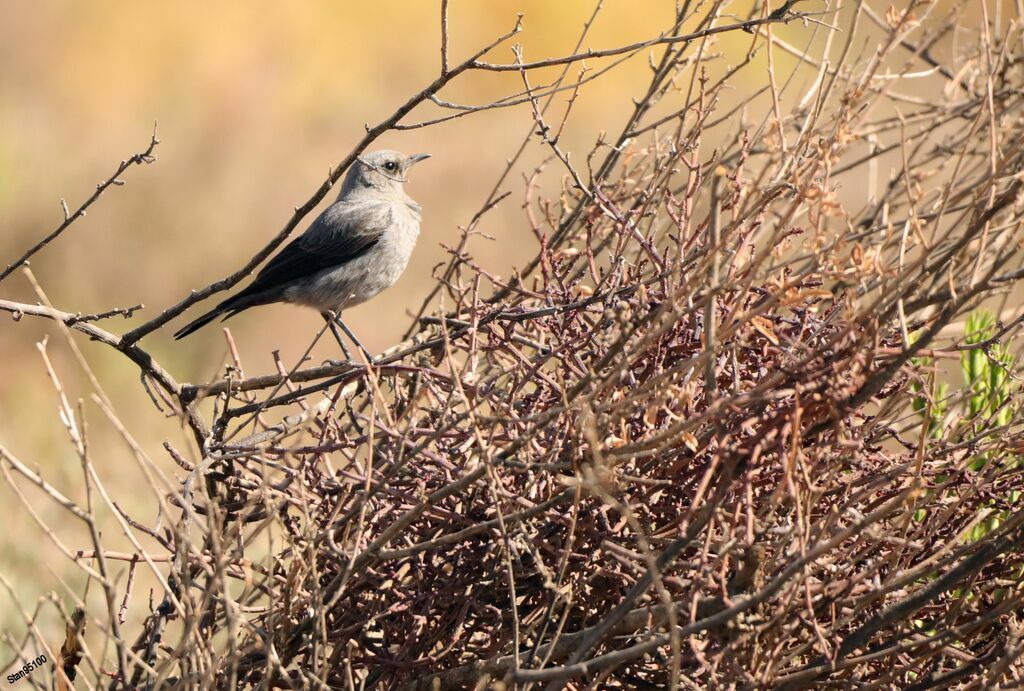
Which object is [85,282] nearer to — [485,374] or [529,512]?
[485,374]

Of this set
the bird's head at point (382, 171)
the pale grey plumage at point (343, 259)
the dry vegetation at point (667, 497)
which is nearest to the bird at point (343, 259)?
the pale grey plumage at point (343, 259)

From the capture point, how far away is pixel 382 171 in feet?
19.5

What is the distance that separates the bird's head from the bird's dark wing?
A: 0.86ft

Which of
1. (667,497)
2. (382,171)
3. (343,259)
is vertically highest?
(382,171)

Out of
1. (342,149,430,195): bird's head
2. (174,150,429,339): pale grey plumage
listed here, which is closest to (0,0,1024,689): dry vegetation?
(174,150,429,339): pale grey plumage

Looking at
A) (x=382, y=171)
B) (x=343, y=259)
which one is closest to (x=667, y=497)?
(x=343, y=259)

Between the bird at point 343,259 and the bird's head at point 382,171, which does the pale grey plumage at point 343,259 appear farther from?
the bird's head at point 382,171

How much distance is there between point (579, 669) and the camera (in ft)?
7.23

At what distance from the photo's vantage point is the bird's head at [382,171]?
592 centimetres

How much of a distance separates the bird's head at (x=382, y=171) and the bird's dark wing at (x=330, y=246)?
0.86 ft

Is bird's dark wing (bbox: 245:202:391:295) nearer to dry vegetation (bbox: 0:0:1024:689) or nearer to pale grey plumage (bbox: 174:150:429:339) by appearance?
pale grey plumage (bbox: 174:150:429:339)

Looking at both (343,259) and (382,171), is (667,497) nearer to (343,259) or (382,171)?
(343,259)

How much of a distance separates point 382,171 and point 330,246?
1.88 feet

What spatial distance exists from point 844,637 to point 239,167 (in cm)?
1101
